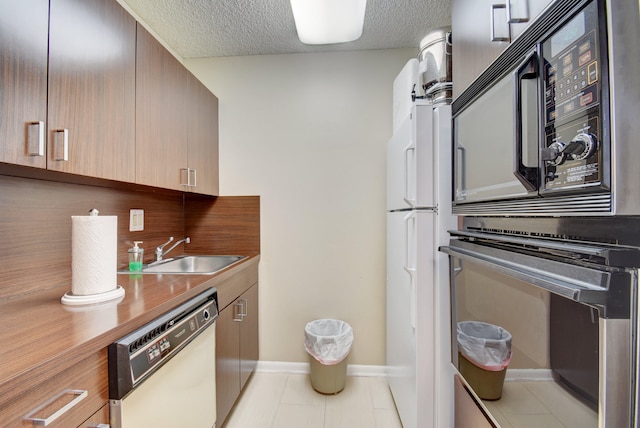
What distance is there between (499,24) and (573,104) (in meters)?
0.48

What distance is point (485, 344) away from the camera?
39.7 inches

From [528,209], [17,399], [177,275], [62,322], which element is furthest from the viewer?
[177,275]

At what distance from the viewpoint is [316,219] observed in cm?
236

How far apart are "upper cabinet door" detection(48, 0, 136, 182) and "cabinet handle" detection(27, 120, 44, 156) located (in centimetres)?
4

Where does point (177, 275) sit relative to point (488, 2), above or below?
below

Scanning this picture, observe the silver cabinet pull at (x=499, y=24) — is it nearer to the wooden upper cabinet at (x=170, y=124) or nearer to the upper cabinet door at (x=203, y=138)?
the wooden upper cabinet at (x=170, y=124)

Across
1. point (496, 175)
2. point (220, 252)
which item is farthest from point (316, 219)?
point (496, 175)

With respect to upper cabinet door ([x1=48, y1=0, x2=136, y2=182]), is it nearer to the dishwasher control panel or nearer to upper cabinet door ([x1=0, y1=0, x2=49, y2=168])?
upper cabinet door ([x1=0, y1=0, x2=49, y2=168])

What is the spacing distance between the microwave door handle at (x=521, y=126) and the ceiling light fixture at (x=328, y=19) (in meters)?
1.24

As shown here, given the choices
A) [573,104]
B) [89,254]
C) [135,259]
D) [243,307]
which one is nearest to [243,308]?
[243,307]

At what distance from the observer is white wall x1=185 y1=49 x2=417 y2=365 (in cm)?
231

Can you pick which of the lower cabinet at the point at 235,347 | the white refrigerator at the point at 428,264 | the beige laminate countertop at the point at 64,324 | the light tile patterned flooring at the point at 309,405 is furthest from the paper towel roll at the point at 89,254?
the white refrigerator at the point at 428,264

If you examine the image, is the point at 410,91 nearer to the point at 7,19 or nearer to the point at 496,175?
the point at 496,175

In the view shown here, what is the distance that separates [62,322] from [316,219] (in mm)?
1671
